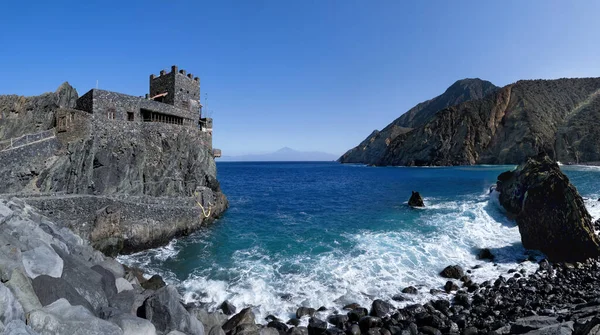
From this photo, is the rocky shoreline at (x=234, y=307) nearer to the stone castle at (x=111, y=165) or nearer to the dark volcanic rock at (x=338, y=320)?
the dark volcanic rock at (x=338, y=320)

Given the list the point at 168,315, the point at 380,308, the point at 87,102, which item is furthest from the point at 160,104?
the point at 380,308

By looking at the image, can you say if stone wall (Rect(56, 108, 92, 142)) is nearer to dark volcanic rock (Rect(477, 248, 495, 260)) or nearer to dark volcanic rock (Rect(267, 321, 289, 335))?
dark volcanic rock (Rect(267, 321, 289, 335))

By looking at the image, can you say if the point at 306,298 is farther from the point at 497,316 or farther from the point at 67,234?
the point at 67,234

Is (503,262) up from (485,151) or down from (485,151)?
down

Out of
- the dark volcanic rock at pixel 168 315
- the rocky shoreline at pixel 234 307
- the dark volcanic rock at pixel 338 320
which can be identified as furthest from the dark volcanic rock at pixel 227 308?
the dark volcanic rock at pixel 338 320

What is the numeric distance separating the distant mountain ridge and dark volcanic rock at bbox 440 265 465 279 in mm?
126377

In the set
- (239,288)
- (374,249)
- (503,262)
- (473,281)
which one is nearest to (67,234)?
(239,288)

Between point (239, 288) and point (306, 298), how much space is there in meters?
4.11

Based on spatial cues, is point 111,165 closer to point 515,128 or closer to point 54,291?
point 54,291

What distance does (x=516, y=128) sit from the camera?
135 metres

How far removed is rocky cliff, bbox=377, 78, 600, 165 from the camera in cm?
11989

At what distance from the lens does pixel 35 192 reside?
23.7 m

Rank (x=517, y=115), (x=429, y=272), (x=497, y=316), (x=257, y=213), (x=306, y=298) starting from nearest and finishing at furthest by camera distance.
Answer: (x=497, y=316), (x=306, y=298), (x=429, y=272), (x=257, y=213), (x=517, y=115)

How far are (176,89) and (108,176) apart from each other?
1519cm
